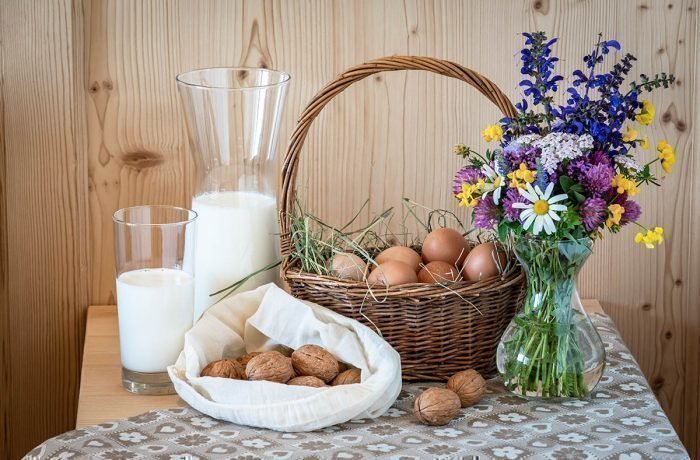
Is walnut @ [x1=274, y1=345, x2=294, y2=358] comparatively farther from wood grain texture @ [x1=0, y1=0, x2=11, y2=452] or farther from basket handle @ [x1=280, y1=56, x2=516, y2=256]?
wood grain texture @ [x1=0, y1=0, x2=11, y2=452]

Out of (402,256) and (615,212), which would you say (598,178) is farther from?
(402,256)

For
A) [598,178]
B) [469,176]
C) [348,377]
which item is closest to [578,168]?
[598,178]

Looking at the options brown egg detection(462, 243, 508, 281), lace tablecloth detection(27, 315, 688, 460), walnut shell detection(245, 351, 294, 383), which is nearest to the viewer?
lace tablecloth detection(27, 315, 688, 460)

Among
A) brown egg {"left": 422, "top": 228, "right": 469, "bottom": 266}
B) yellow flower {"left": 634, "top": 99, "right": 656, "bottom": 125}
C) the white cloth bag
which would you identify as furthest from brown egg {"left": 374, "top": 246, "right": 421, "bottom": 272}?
yellow flower {"left": 634, "top": 99, "right": 656, "bottom": 125}

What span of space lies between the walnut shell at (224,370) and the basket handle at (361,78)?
0.59ft

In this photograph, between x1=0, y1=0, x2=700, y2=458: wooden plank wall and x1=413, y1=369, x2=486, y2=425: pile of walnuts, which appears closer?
x1=413, y1=369, x2=486, y2=425: pile of walnuts

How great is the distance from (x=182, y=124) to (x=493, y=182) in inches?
23.9

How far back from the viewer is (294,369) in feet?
3.78

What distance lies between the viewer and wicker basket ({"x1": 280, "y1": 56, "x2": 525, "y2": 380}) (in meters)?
1.19

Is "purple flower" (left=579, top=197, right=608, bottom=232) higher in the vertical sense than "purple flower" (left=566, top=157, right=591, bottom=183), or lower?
lower

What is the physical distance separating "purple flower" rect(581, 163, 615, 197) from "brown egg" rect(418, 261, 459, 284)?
24 cm

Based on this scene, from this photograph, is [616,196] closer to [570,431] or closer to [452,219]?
[570,431]

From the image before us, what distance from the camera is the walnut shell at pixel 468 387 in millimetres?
1132

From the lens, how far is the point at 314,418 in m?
1.06
